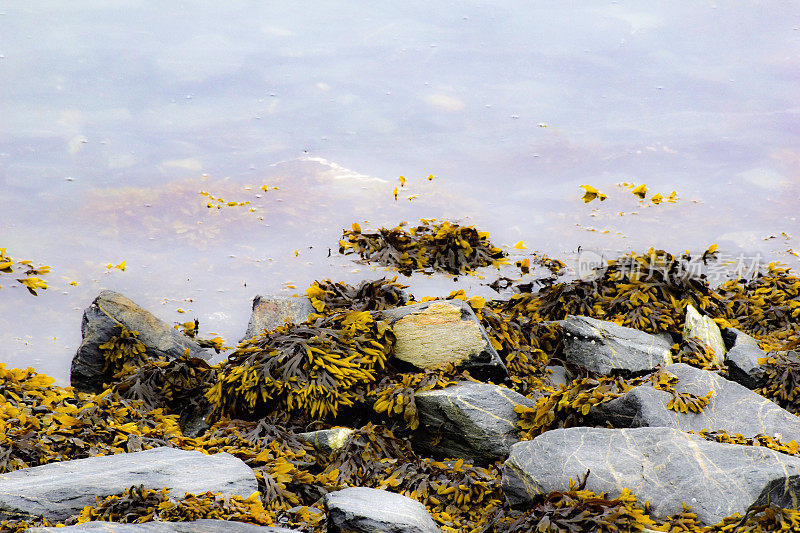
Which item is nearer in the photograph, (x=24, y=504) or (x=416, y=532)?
(x=24, y=504)

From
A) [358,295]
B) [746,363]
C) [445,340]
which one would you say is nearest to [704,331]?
[746,363]

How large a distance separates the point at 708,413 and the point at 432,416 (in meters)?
1.60

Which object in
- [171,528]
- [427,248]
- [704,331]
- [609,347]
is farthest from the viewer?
[427,248]

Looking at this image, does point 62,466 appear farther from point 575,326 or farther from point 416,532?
point 575,326

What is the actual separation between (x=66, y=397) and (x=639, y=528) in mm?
3332

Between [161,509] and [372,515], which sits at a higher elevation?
[161,509]

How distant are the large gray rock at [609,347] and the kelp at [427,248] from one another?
1.13 meters

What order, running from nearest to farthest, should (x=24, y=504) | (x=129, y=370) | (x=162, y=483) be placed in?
(x=24, y=504) → (x=162, y=483) → (x=129, y=370)

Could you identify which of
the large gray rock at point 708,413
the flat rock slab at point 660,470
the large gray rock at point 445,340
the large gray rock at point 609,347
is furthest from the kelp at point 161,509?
the large gray rock at point 609,347

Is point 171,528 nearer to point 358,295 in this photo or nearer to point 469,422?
point 469,422

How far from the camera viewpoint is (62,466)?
3.29 m

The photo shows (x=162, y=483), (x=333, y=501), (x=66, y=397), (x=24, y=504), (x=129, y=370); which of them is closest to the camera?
(x=24, y=504)

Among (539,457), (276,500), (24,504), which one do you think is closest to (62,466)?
(24,504)

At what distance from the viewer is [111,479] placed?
9.96ft
